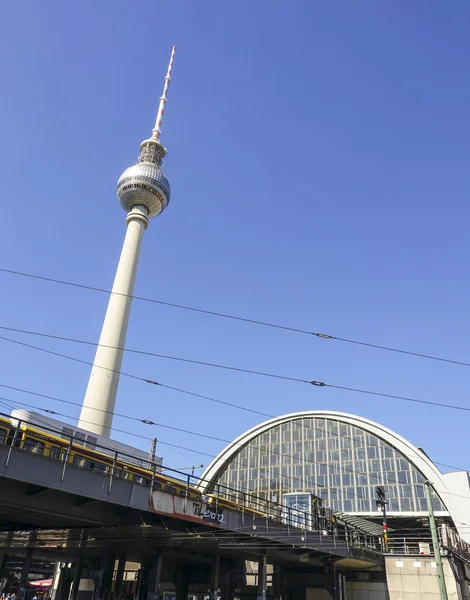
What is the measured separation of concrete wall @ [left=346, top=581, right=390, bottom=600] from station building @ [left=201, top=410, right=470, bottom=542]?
12.8 m

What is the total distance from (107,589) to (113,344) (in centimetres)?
3703

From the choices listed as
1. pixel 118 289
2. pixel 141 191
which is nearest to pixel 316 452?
pixel 118 289

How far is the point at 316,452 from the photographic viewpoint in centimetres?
6612

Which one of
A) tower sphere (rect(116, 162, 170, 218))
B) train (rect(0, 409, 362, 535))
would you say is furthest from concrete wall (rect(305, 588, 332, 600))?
tower sphere (rect(116, 162, 170, 218))

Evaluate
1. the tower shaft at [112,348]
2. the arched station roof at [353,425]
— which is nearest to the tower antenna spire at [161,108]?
the tower shaft at [112,348]

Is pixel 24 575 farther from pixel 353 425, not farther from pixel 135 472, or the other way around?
pixel 353 425

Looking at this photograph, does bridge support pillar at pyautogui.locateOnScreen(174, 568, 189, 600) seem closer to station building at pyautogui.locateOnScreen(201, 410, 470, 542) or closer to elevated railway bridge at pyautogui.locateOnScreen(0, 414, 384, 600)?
elevated railway bridge at pyautogui.locateOnScreen(0, 414, 384, 600)

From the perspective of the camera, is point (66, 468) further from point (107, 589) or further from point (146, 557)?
point (146, 557)

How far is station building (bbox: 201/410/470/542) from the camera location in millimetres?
58188

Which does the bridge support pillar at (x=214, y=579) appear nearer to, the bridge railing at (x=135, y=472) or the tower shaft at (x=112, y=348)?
the bridge railing at (x=135, y=472)

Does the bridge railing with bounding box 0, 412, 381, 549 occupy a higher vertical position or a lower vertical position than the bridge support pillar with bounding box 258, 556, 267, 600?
higher

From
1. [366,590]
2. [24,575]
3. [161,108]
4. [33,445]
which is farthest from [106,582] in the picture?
[161,108]

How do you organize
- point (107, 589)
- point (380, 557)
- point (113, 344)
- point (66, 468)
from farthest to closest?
point (113, 344) → point (380, 557) → point (107, 589) → point (66, 468)

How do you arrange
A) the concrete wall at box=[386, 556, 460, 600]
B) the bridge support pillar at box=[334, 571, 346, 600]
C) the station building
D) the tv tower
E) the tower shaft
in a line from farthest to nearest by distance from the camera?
the tv tower
the tower shaft
the station building
the bridge support pillar at box=[334, 571, 346, 600]
the concrete wall at box=[386, 556, 460, 600]
